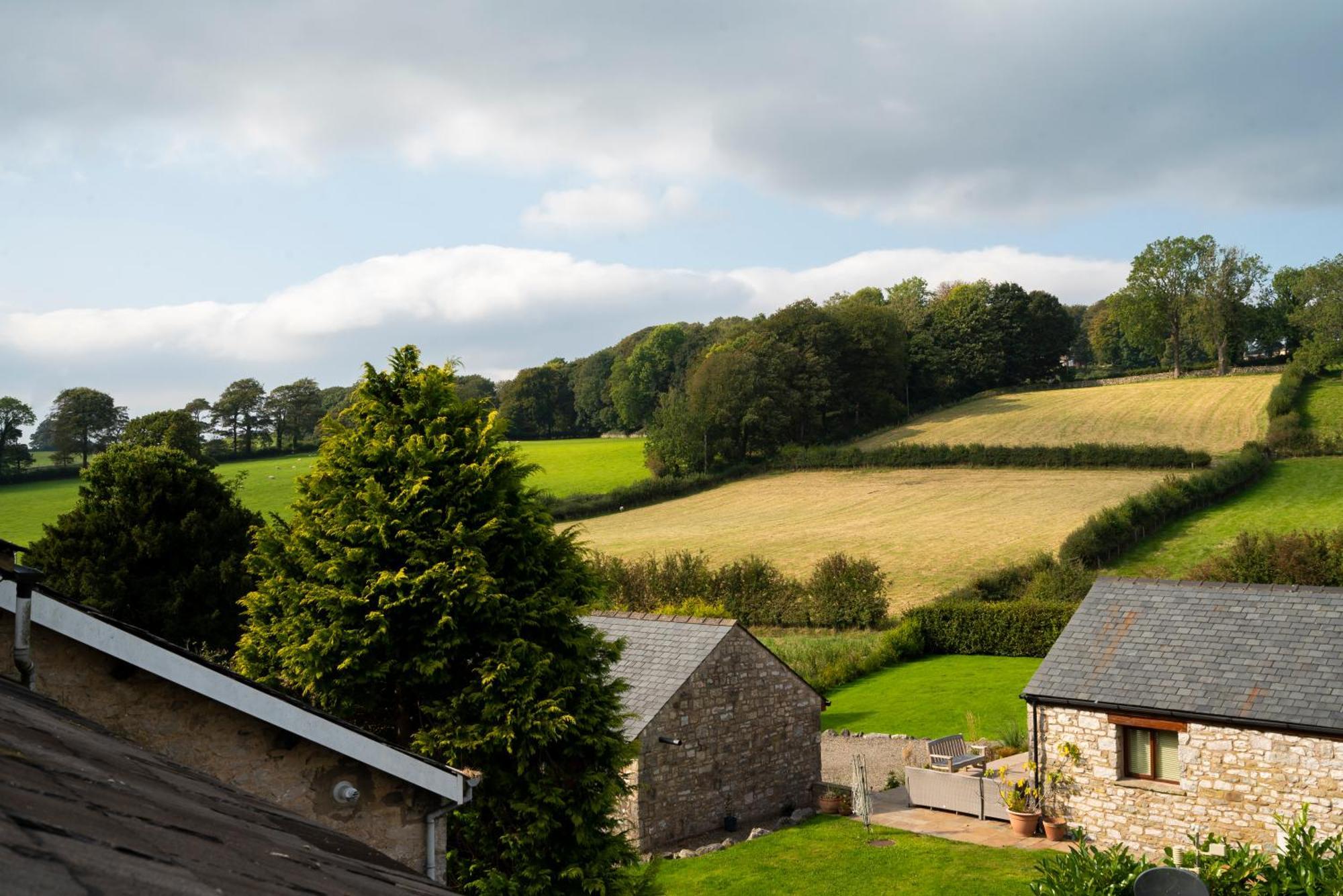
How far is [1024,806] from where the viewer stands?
783 inches

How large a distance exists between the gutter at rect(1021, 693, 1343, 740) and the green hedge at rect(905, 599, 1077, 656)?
18224 mm

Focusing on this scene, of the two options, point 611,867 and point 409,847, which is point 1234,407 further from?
point 409,847

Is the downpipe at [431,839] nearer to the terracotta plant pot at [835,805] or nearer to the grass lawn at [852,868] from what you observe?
the grass lawn at [852,868]

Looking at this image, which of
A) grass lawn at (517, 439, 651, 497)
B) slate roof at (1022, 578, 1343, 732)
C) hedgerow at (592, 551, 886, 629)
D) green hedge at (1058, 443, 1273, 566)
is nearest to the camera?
slate roof at (1022, 578, 1343, 732)

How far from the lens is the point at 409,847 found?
8.10 metres

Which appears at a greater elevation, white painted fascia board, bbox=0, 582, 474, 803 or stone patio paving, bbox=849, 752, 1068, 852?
white painted fascia board, bbox=0, 582, 474, 803

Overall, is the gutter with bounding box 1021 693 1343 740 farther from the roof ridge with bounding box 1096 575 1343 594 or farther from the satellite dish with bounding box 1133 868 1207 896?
the satellite dish with bounding box 1133 868 1207 896

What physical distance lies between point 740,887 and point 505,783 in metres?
6.51

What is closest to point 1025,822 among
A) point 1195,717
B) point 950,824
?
point 950,824

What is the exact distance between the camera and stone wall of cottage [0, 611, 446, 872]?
6855 mm

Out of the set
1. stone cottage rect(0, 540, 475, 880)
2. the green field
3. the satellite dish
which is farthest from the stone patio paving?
the green field

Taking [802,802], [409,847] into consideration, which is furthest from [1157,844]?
[409,847]

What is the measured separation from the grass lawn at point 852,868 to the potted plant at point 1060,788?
103cm

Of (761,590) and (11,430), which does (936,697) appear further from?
(11,430)
